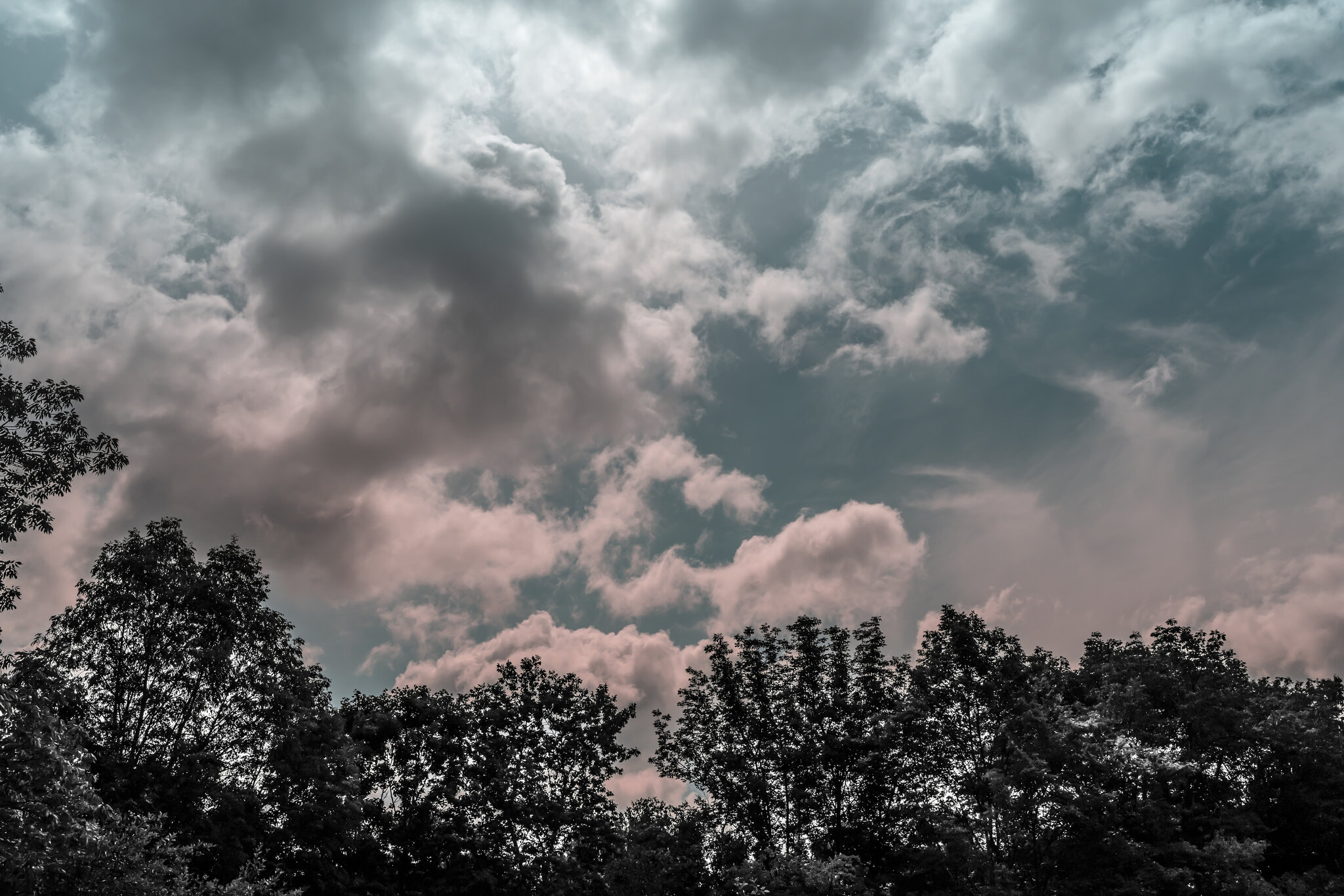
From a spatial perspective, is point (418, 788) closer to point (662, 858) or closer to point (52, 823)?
point (662, 858)

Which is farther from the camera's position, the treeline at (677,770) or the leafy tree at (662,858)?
the leafy tree at (662,858)

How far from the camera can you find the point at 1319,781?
33.0 meters

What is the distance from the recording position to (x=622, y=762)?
4047 centimetres

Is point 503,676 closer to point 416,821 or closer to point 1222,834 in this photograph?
point 416,821

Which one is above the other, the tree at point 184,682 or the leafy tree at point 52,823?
the tree at point 184,682

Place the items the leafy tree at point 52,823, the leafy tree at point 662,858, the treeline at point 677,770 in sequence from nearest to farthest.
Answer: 1. the leafy tree at point 52,823
2. the treeline at point 677,770
3. the leafy tree at point 662,858

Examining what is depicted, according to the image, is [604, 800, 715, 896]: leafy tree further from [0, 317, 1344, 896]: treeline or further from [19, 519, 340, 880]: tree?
[19, 519, 340, 880]: tree

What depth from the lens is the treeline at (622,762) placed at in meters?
21.9

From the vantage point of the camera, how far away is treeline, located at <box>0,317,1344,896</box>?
21938mm

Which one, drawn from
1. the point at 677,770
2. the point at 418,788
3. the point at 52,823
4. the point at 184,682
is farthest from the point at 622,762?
the point at 52,823

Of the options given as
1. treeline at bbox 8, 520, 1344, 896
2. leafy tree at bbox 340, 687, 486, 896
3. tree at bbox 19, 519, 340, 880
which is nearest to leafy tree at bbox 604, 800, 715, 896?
treeline at bbox 8, 520, 1344, 896

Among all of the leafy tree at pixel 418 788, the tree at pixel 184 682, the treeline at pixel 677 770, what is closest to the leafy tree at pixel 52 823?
the treeline at pixel 677 770

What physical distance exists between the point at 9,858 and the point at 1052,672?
1462 inches

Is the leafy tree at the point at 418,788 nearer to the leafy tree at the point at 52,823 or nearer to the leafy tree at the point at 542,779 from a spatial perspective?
the leafy tree at the point at 542,779
